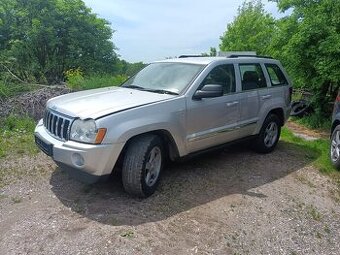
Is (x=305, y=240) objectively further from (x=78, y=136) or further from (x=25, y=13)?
(x=25, y=13)

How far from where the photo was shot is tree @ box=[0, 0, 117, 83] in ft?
53.4

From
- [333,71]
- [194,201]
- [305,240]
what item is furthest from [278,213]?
[333,71]

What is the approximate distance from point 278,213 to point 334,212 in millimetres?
741

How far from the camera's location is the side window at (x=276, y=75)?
6414 mm

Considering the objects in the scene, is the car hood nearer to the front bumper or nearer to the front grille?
the front grille

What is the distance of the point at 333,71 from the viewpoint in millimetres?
7820

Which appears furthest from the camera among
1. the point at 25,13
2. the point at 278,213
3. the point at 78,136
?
the point at 25,13

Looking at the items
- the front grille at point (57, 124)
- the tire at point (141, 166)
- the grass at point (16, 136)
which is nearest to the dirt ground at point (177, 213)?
the tire at point (141, 166)

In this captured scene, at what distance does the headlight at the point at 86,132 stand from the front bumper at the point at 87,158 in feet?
0.19

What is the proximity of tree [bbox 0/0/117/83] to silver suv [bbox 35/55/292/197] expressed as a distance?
1192cm

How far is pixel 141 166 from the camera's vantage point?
13.2 feet

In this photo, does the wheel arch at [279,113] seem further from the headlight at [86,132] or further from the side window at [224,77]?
the headlight at [86,132]

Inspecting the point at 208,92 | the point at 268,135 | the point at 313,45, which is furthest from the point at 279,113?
the point at 313,45

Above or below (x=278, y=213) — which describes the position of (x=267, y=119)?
above
